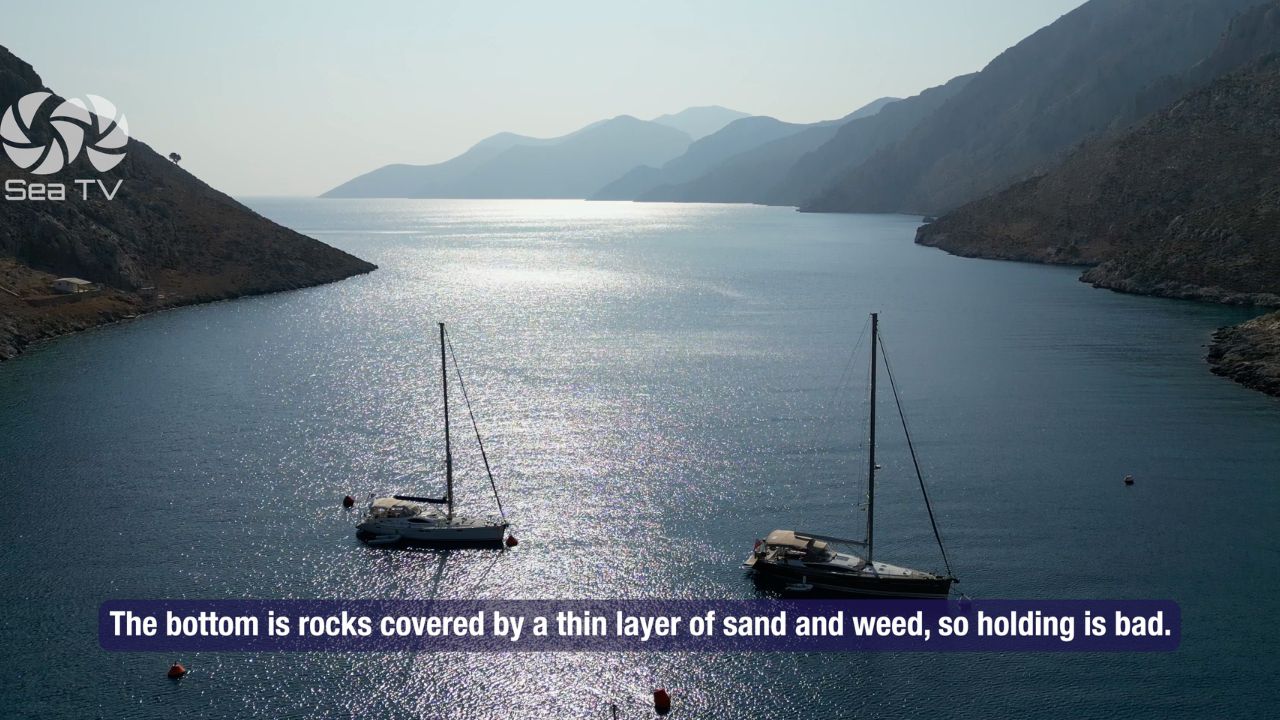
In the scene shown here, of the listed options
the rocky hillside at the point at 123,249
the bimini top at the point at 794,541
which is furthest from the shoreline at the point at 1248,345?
the rocky hillside at the point at 123,249

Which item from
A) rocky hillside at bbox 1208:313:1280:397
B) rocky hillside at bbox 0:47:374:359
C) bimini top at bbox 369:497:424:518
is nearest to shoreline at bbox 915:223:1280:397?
rocky hillside at bbox 1208:313:1280:397

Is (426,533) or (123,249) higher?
(123,249)

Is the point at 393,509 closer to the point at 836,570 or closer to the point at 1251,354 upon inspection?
the point at 836,570

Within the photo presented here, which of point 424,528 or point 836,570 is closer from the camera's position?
point 836,570

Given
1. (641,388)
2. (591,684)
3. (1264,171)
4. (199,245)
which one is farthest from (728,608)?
(1264,171)

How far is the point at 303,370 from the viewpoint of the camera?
103 metres

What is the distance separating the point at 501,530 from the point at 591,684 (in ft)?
52.5

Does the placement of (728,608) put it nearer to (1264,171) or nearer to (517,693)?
(517,693)

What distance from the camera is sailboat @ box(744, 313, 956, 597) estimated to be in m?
48.6

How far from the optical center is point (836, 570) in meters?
49.6

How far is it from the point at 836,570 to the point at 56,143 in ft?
601

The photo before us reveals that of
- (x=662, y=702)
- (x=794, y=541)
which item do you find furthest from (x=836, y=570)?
(x=662, y=702)

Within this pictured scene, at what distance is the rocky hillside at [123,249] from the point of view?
441ft

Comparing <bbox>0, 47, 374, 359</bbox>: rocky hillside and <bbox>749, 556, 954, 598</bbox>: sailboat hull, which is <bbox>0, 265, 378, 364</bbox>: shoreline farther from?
<bbox>749, 556, 954, 598</bbox>: sailboat hull
